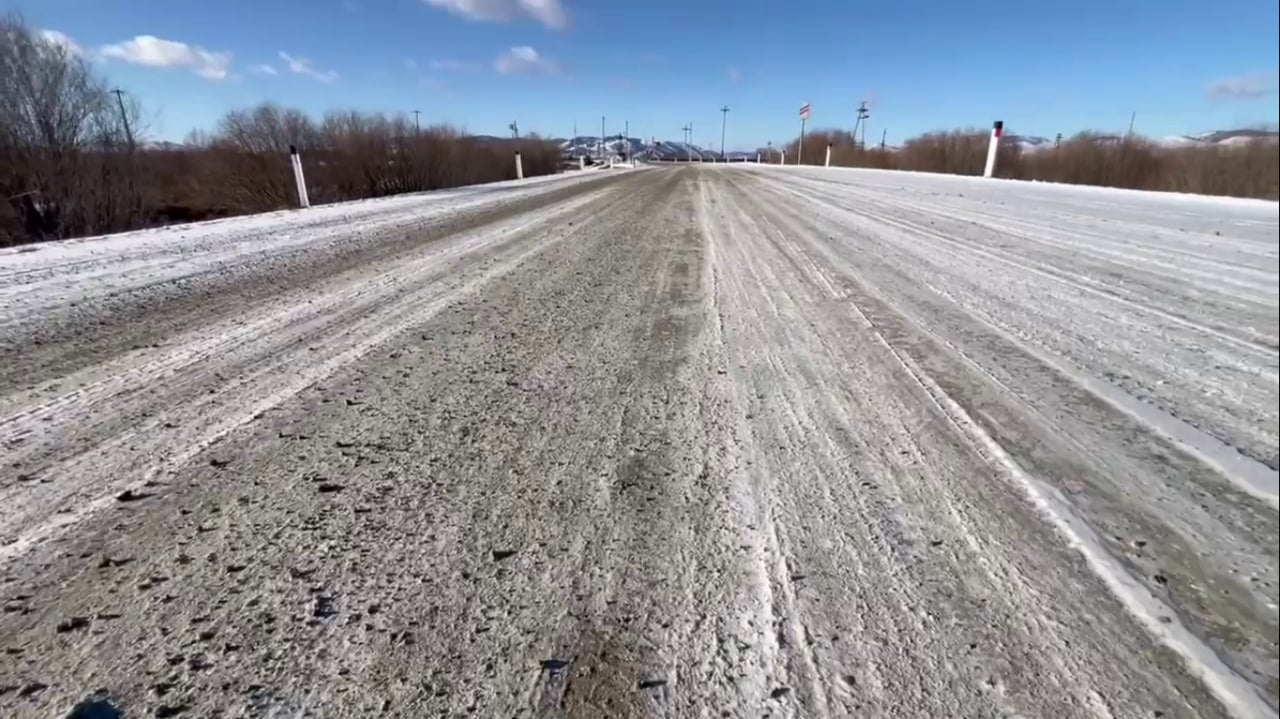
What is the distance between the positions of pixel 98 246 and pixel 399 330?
212 inches

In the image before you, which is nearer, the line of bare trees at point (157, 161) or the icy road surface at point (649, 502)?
the icy road surface at point (649, 502)

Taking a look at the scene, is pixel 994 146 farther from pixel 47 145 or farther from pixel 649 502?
pixel 47 145

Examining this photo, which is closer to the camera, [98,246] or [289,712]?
[289,712]

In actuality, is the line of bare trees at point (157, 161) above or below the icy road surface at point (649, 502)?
above

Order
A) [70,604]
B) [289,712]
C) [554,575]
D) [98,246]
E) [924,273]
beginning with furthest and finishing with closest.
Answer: [98,246] < [924,273] < [554,575] < [70,604] < [289,712]

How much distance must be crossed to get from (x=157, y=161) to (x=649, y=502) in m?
24.3

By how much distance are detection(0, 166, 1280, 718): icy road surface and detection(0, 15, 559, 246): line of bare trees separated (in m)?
12.9

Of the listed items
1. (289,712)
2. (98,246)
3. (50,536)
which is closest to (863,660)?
(289,712)

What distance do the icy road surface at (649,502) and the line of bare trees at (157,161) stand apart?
1289 cm

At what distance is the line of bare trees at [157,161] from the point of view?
12.9 metres

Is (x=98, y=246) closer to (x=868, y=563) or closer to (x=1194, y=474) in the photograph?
(x=868, y=563)

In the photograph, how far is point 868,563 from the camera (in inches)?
68.1

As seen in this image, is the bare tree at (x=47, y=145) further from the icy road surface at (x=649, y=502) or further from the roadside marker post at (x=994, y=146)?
the roadside marker post at (x=994, y=146)

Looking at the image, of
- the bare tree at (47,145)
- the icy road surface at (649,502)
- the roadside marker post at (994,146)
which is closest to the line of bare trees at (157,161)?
the bare tree at (47,145)
